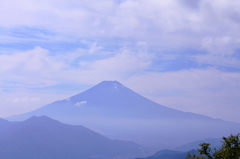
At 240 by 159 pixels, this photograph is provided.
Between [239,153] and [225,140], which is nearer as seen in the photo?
[239,153]

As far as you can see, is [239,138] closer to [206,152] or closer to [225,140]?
[225,140]

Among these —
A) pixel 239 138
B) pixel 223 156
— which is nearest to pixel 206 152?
pixel 223 156

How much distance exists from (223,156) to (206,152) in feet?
6.11

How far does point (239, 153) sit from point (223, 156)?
143 centimetres

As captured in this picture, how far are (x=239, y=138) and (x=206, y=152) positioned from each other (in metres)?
3.88

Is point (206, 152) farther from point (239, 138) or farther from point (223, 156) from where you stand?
point (239, 138)

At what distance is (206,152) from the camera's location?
89.7ft

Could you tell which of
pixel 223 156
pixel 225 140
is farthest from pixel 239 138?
pixel 223 156

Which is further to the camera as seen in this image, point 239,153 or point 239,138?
point 239,138

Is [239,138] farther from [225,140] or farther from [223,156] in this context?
[223,156]

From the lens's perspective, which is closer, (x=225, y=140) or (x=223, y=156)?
(x=223, y=156)

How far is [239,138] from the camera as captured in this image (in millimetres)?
28312

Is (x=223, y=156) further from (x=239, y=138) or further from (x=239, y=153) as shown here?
(x=239, y=138)

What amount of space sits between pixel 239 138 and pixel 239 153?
299 centimetres
